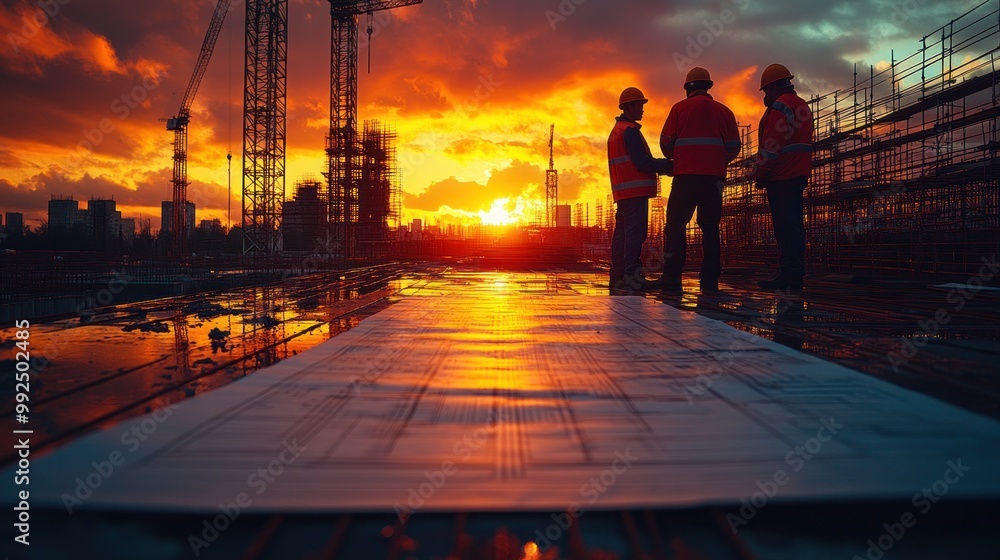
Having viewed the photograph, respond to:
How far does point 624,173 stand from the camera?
6.25 metres

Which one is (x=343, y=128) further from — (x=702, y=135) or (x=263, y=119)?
(x=702, y=135)

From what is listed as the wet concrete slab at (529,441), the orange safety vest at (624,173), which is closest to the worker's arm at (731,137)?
the orange safety vest at (624,173)

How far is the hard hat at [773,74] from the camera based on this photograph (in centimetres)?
539

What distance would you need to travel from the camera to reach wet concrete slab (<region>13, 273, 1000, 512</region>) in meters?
1.09

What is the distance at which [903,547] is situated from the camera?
96 cm

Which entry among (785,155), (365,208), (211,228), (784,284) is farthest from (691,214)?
(211,228)

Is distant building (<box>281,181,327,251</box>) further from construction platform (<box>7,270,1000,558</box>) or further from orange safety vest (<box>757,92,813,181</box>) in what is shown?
construction platform (<box>7,270,1000,558</box>)

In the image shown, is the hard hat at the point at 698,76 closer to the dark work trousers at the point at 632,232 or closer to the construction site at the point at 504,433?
the dark work trousers at the point at 632,232

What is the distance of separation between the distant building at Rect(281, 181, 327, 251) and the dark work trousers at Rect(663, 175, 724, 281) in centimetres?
3540

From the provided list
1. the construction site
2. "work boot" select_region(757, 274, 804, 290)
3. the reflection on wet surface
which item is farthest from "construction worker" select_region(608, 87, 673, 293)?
the construction site

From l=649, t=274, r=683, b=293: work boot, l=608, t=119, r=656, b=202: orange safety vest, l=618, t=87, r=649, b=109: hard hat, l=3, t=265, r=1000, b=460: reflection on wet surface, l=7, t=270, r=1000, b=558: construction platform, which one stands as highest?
l=618, t=87, r=649, b=109: hard hat

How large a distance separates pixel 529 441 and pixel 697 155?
482cm

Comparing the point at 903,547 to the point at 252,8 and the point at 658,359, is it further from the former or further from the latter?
the point at 252,8

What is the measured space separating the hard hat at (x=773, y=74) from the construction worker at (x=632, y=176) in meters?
1.15
